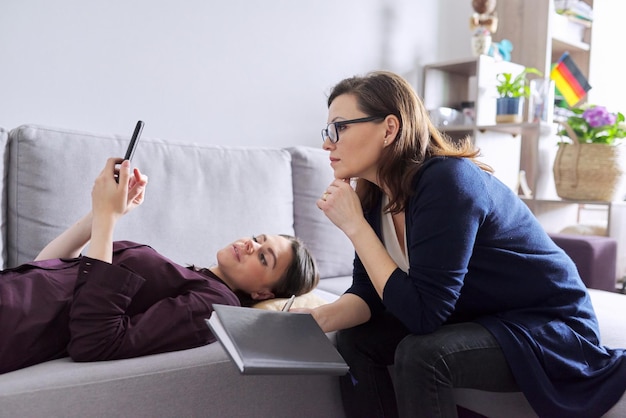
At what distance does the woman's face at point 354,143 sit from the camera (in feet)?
4.17

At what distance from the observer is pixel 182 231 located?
1850mm

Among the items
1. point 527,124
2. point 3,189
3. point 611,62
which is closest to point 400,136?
point 3,189

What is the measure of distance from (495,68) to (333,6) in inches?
36.6

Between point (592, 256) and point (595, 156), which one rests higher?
point (595, 156)

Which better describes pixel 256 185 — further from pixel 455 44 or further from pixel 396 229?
pixel 455 44

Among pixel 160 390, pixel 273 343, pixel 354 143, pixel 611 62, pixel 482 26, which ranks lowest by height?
pixel 160 390

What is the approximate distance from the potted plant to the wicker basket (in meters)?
0.26

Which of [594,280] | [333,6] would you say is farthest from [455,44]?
[594,280]

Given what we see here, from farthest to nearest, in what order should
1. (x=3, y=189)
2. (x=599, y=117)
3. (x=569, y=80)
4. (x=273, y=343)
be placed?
(x=569, y=80), (x=599, y=117), (x=3, y=189), (x=273, y=343)

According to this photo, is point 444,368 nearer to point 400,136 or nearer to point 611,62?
point 400,136

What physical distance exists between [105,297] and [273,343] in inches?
14.9

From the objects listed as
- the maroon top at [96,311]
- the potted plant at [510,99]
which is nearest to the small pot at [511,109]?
the potted plant at [510,99]

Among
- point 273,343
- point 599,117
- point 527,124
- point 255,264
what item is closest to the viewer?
point 273,343

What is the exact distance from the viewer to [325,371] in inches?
37.7
